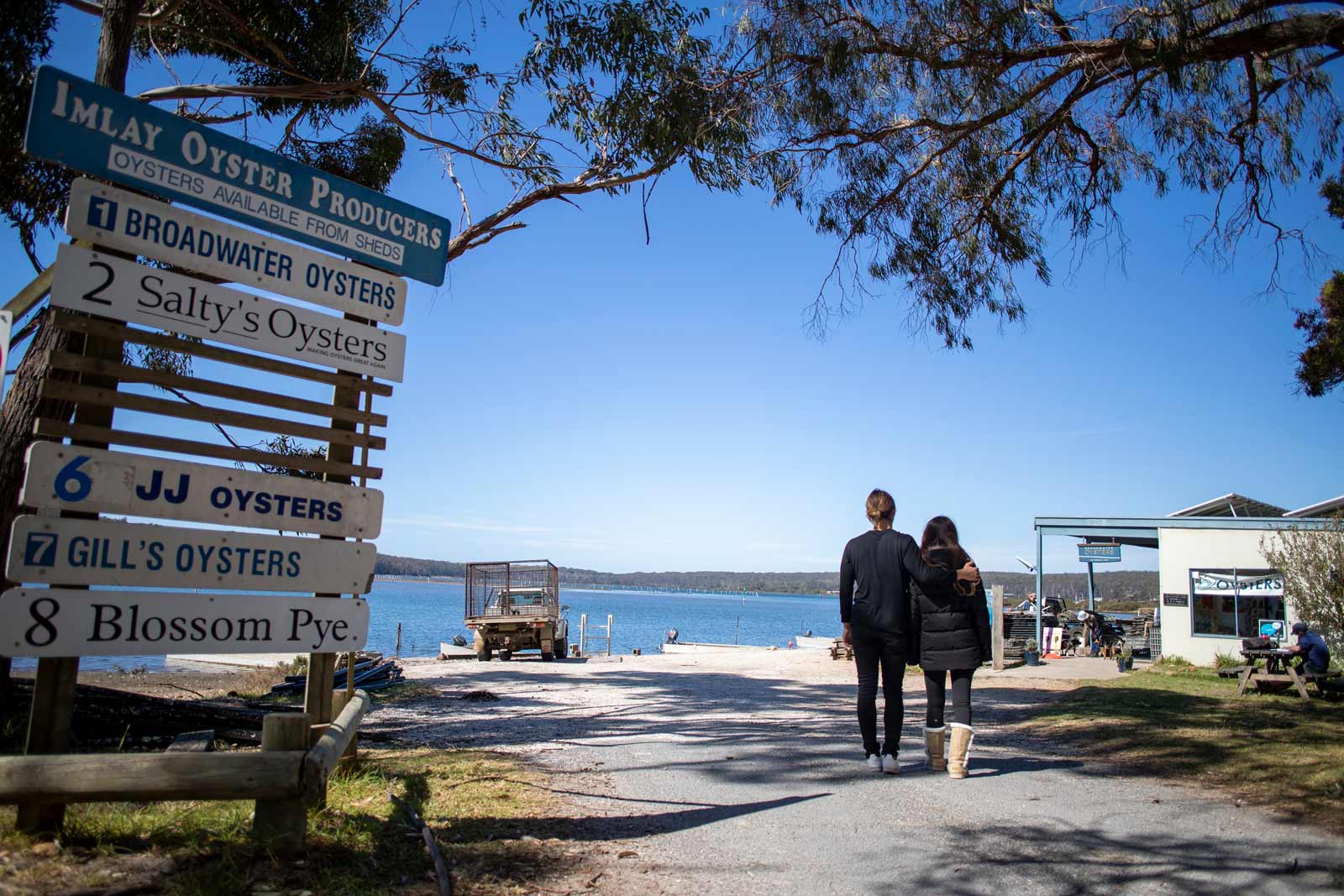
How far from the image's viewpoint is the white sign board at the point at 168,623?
3.28m

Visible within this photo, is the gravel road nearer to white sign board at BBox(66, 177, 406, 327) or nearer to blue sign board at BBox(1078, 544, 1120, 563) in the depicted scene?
white sign board at BBox(66, 177, 406, 327)

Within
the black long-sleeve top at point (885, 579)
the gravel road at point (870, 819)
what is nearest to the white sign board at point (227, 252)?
the gravel road at point (870, 819)

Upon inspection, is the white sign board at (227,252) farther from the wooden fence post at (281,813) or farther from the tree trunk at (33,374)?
the wooden fence post at (281,813)

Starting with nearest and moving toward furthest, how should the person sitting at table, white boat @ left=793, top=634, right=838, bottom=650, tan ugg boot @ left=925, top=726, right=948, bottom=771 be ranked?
tan ugg boot @ left=925, top=726, right=948, bottom=771
the person sitting at table
white boat @ left=793, top=634, right=838, bottom=650

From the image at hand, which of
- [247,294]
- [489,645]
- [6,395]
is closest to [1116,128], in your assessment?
[247,294]

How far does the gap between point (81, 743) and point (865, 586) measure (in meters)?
5.05

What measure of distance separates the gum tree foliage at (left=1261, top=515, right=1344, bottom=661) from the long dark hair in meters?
7.55

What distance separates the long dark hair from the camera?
229 inches

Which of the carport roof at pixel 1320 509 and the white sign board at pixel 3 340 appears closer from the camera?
the white sign board at pixel 3 340

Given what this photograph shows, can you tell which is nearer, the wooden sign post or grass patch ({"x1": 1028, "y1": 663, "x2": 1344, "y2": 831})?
the wooden sign post

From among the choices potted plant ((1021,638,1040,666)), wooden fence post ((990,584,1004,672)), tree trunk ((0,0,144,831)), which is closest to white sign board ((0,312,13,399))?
tree trunk ((0,0,144,831))

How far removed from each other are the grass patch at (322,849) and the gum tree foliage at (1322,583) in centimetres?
1015

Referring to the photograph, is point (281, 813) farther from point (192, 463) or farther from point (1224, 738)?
point (1224, 738)

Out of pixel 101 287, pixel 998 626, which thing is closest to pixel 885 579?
pixel 101 287
